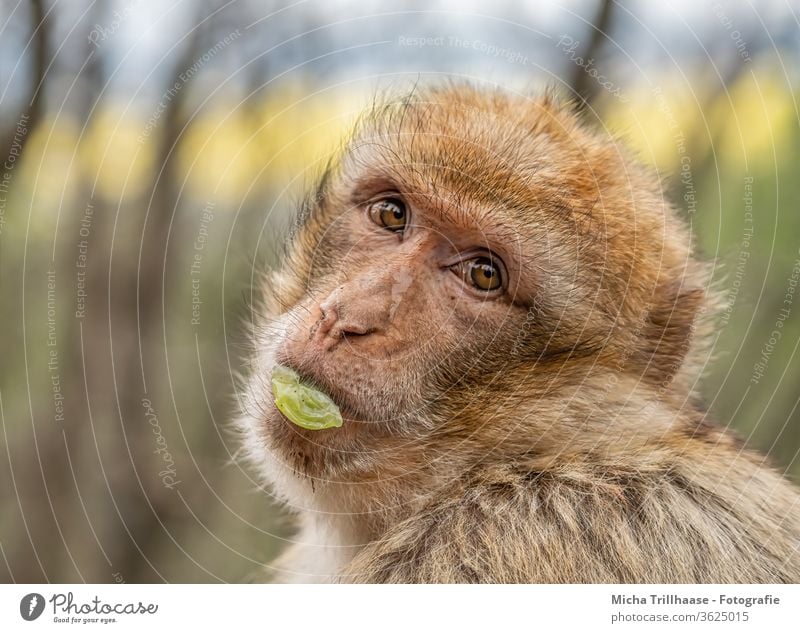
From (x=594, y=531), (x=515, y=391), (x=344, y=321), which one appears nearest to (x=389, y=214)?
(x=344, y=321)

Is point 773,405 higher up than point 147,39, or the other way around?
point 147,39

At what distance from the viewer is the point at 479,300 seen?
8.22 feet

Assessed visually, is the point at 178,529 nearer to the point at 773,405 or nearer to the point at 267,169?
the point at 267,169

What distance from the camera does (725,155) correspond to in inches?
123

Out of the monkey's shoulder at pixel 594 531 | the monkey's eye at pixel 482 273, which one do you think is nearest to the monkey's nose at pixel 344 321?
the monkey's eye at pixel 482 273

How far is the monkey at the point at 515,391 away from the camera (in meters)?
2.30

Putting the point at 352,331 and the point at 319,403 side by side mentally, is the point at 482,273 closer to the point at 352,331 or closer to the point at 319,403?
the point at 352,331

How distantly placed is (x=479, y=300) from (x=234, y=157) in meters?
1.56

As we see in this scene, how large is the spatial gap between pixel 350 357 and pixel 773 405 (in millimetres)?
2232

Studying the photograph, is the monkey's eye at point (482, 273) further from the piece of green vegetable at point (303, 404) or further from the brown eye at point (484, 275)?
the piece of green vegetable at point (303, 404)

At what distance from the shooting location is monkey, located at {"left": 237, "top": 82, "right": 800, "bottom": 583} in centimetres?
230

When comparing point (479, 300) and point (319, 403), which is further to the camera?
point (479, 300)

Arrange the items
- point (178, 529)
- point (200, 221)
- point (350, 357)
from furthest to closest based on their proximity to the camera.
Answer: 1. point (178, 529)
2. point (200, 221)
3. point (350, 357)
